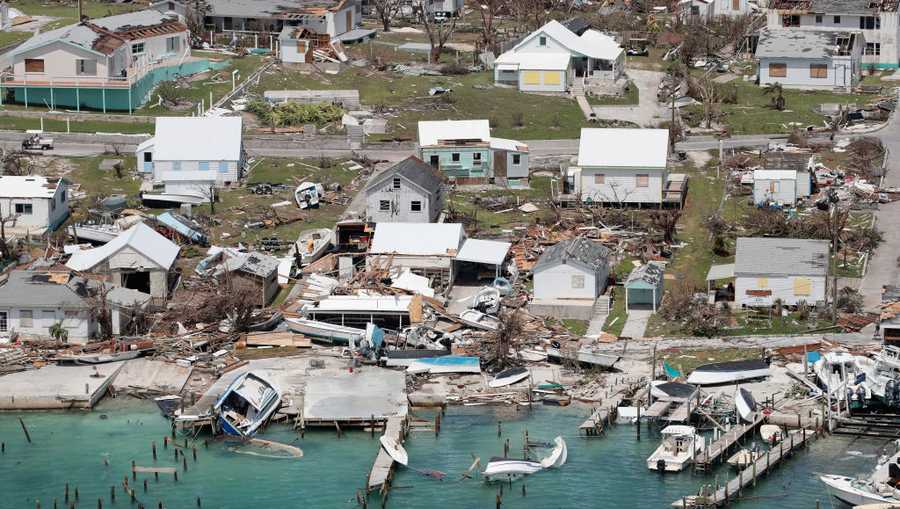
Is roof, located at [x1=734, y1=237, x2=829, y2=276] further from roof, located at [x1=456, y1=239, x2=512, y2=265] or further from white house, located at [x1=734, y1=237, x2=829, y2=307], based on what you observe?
roof, located at [x1=456, y1=239, x2=512, y2=265]

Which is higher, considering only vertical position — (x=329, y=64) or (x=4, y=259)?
(x=329, y=64)

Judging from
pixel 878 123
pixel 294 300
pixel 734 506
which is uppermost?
pixel 878 123

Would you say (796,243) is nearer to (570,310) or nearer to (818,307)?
(818,307)

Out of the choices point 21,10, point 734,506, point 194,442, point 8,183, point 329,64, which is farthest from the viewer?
point 21,10

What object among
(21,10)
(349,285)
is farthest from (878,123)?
(21,10)

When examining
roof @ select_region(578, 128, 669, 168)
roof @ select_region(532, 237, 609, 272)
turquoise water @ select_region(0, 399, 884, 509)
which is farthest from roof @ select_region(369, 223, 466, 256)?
turquoise water @ select_region(0, 399, 884, 509)

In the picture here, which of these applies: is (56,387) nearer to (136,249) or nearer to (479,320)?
(136,249)

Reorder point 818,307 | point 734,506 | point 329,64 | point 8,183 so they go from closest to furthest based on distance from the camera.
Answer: point 734,506 < point 818,307 < point 8,183 < point 329,64

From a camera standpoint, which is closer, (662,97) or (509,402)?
(509,402)
